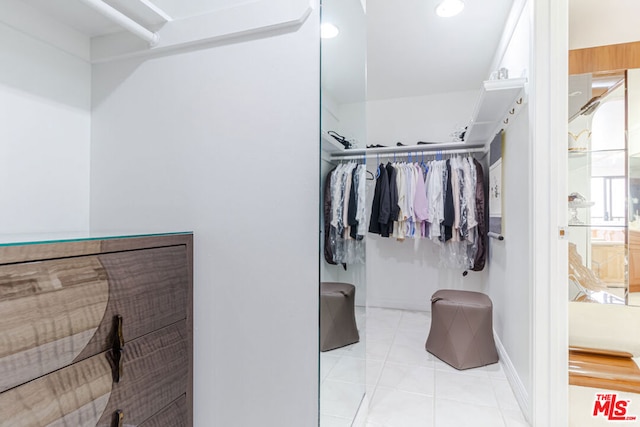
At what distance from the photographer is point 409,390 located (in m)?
1.88

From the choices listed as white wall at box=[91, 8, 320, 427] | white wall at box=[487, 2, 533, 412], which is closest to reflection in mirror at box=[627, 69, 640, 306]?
white wall at box=[487, 2, 533, 412]

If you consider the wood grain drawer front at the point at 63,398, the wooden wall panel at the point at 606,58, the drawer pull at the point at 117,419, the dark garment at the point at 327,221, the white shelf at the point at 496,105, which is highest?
the wooden wall panel at the point at 606,58

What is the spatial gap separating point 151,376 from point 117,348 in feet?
0.61

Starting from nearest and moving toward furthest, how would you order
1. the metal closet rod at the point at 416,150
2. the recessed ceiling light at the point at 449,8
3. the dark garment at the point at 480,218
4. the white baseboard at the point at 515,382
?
1. the white baseboard at the point at 515,382
2. the recessed ceiling light at the point at 449,8
3. the dark garment at the point at 480,218
4. the metal closet rod at the point at 416,150

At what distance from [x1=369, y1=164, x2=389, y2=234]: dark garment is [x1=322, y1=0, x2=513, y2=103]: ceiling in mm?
942

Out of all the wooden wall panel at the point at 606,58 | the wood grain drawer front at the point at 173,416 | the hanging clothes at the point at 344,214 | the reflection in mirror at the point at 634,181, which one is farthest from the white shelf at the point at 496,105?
the wood grain drawer front at the point at 173,416

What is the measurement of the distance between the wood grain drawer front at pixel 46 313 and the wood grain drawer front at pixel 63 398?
0.03m

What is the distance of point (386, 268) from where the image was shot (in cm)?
366

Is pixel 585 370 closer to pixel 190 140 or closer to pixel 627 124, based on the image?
pixel 627 124

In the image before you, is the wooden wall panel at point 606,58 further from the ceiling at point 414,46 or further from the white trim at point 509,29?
the ceiling at point 414,46

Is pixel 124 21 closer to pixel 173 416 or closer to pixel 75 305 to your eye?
pixel 75 305

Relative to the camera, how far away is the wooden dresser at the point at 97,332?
0.68m

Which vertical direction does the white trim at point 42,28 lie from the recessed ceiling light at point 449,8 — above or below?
below

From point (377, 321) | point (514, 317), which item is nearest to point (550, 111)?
point (514, 317)
